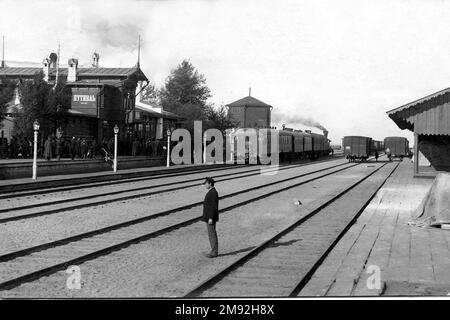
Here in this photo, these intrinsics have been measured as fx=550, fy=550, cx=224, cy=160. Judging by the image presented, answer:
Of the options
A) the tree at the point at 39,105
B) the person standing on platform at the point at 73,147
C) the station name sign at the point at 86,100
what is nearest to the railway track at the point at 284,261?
the person standing on platform at the point at 73,147

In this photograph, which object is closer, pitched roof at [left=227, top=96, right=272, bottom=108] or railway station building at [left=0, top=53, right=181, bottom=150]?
railway station building at [left=0, top=53, right=181, bottom=150]

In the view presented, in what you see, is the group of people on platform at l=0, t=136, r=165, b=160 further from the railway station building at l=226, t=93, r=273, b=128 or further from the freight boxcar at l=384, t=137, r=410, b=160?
the railway station building at l=226, t=93, r=273, b=128

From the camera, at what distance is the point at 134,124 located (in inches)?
1667

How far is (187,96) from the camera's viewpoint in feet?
154

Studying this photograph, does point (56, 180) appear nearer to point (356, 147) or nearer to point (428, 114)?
point (428, 114)

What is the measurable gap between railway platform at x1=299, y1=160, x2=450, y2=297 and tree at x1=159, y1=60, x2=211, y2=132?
31462 mm

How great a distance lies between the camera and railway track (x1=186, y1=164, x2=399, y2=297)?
6227 millimetres

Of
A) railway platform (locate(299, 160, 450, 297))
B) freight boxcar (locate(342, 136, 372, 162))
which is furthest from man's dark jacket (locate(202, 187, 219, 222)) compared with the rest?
freight boxcar (locate(342, 136, 372, 162))

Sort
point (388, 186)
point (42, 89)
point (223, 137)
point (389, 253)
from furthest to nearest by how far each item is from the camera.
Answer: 1. point (223, 137)
2. point (42, 89)
3. point (388, 186)
4. point (389, 253)

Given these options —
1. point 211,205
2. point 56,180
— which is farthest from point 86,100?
point 211,205

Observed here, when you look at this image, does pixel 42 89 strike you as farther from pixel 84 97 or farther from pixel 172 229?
pixel 172 229
